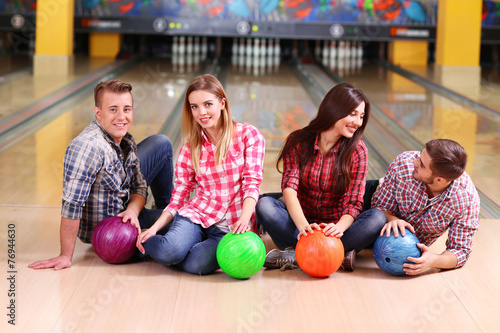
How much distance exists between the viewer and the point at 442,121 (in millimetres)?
Answer: 4586

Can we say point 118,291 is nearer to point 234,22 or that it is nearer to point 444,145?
point 444,145

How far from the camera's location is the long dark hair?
2201mm

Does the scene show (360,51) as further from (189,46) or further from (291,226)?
(291,226)

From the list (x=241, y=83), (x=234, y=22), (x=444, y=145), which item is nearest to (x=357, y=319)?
(x=444, y=145)

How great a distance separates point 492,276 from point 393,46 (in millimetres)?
6405

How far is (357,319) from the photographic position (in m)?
1.81

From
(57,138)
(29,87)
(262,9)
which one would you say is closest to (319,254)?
(57,138)

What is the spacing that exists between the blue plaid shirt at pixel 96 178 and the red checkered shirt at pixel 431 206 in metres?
0.88

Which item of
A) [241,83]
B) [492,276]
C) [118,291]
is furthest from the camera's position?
[241,83]

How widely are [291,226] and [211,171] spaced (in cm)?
33

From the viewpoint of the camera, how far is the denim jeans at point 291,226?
2156 millimetres

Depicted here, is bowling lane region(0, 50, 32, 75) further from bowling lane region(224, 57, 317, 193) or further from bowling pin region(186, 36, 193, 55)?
bowling lane region(224, 57, 317, 193)

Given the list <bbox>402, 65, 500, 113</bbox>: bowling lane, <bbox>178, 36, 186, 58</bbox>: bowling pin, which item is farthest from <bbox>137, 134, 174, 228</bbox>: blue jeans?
<bbox>178, 36, 186, 58</bbox>: bowling pin

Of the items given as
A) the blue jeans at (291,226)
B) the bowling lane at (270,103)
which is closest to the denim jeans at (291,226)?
the blue jeans at (291,226)
